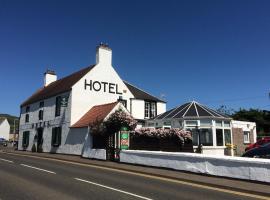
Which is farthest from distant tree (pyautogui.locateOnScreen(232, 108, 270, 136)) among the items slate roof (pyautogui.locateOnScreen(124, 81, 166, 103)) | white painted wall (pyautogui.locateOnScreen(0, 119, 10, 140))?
white painted wall (pyautogui.locateOnScreen(0, 119, 10, 140))

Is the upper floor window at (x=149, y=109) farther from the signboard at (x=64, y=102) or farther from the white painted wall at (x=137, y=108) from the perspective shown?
the signboard at (x=64, y=102)

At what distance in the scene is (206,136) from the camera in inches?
1080

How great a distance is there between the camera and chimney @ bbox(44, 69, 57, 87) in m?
46.6

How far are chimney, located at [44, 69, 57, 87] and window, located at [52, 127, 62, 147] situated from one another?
12.3 meters

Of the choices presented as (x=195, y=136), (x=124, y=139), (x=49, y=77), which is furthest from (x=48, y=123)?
(x=195, y=136)

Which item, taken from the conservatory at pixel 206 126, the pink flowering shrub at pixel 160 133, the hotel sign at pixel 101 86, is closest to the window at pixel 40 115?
the hotel sign at pixel 101 86

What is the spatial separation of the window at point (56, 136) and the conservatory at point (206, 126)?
12.6 m

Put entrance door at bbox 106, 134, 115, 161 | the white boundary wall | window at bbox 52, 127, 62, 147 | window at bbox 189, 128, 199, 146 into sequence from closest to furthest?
the white boundary wall
entrance door at bbox 106, 134, 115, 161
window at bbox 189, 128, 199, 146
window at bbox 52, 127, 62, 147

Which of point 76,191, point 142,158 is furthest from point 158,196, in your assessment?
point 142,158

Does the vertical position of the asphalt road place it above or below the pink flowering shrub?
below

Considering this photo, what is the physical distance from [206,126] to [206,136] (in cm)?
84

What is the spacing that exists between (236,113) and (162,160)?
54.8 m

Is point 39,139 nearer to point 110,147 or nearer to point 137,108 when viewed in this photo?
point 137,108

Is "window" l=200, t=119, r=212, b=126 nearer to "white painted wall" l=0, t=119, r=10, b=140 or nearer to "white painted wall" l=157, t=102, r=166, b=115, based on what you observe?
"white painted wall" l=157, t=102, r=166, b=115
